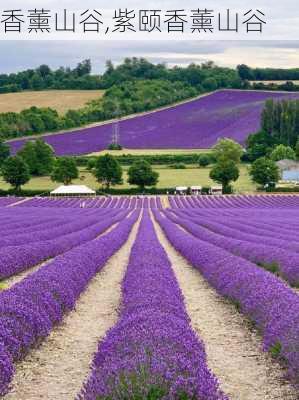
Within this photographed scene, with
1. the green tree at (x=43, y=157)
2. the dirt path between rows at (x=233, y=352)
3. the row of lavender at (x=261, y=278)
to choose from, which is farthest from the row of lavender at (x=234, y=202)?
the dirt path between rows at (x=233, y=352)


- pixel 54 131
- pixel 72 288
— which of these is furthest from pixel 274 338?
pixel 54 131

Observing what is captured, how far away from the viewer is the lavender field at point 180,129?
368 ft

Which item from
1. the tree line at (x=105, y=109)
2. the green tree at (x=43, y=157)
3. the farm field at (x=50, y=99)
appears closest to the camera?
the green tree at (x=43, y=157)

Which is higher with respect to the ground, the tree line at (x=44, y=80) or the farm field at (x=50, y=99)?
the tree line at (x=44, y=80)

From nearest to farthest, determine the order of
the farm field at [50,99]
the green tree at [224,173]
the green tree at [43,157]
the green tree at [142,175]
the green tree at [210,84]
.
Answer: the green tree at [142,175]
the green tree at [224,173]
the green tree at [43,157]
the farm field at [50,99]
the green tree at [210,84]

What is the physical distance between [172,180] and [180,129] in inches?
1217

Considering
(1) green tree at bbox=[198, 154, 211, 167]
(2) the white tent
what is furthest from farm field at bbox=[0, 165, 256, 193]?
(2) the white tent

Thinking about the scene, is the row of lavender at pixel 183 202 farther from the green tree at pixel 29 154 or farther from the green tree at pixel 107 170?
the green tree at pixel 29 154

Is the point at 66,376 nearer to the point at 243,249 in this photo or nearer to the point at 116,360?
the point at 116,360

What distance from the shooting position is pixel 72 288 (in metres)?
12.7

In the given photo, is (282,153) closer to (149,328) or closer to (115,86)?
(115,86)

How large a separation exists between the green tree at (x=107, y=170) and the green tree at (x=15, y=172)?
29.3 feet

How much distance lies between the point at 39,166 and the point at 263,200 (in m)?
39.4

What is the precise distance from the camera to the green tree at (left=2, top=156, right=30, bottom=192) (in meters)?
83.5
